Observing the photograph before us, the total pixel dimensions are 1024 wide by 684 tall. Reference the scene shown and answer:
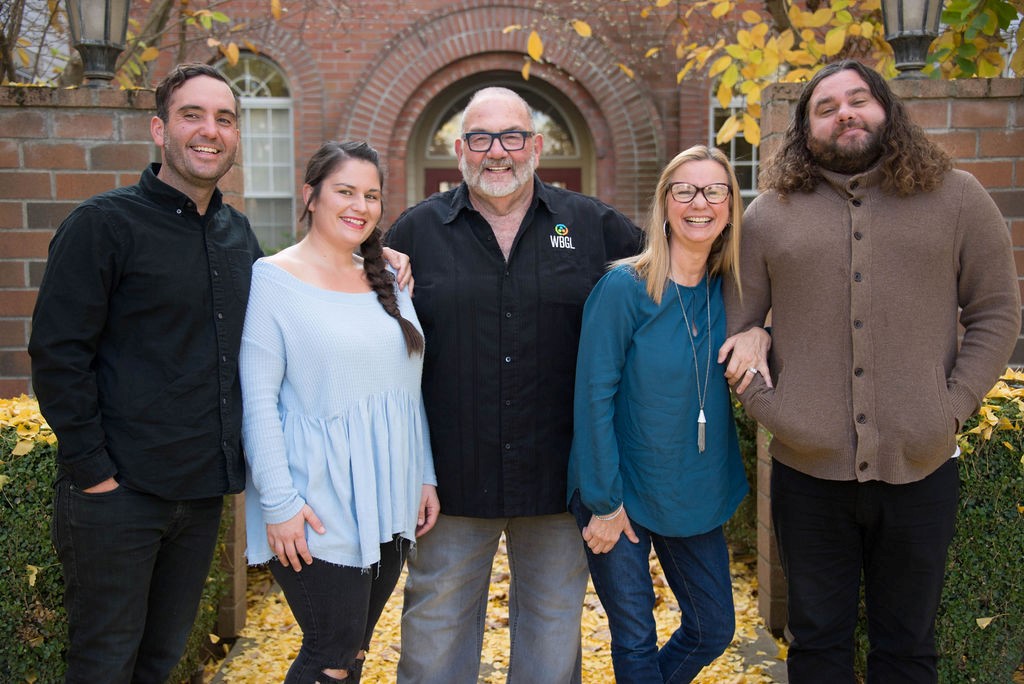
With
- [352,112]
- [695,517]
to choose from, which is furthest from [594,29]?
[695,517]

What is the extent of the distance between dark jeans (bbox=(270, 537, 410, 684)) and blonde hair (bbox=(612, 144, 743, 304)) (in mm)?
1237

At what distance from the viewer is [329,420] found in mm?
2551

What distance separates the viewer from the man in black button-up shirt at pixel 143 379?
2395 mm

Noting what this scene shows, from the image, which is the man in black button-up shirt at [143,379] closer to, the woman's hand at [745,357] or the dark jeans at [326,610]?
the dark jeans at [326,610]

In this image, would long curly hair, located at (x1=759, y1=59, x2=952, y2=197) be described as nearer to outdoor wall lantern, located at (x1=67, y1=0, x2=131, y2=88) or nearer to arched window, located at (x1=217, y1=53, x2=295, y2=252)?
outdoor wall lantern, located at (x1=67, y1=0, x2=131, y2=88)

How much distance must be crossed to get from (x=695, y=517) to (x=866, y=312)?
0.81 meters

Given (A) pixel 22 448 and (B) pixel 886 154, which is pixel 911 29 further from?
(A) pixel 22 448

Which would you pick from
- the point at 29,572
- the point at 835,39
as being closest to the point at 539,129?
the point at 835,39

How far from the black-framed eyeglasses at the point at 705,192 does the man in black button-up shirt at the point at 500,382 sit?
41 centimetres

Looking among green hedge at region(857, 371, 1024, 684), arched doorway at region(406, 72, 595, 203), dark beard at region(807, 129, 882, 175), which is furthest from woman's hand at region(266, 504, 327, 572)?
arched doorway at region(406, 72, 595, 203)

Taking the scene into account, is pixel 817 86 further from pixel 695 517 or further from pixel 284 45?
pixel 284 45

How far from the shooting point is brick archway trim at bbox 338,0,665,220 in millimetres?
9859

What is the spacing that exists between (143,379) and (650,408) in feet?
4.86

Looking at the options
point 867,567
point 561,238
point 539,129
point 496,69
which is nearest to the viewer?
point 867,567
